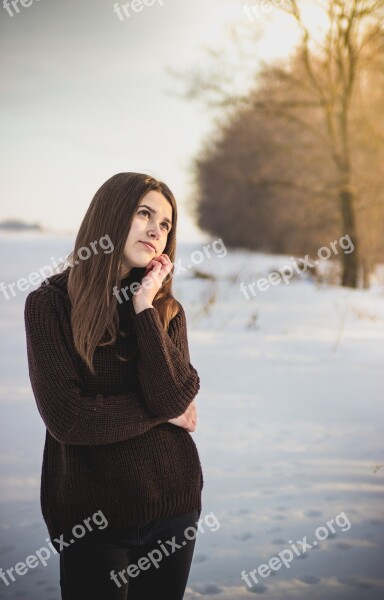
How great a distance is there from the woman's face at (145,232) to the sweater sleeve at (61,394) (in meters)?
0.30

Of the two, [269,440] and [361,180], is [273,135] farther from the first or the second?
[269,440]

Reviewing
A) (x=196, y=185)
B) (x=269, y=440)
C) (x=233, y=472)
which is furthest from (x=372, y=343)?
(x=196, y=185)

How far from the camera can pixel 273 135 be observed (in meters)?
19.1

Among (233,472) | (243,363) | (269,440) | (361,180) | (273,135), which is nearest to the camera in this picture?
(233,472)

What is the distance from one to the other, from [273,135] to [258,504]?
17276mm

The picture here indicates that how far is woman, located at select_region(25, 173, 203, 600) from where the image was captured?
1520mm

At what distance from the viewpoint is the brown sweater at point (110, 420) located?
1.52 metres
